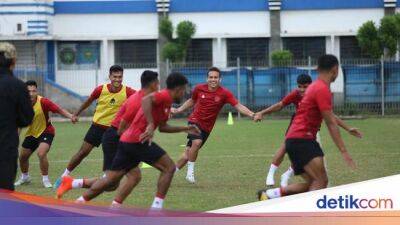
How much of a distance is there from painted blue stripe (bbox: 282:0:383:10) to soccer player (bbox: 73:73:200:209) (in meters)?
35.4

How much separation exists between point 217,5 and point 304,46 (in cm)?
519

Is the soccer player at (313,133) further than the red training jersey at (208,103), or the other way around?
the red training jersey at (208,103)

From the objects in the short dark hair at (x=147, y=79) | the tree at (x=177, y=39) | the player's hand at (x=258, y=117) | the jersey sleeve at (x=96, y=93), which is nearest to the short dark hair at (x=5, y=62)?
the short dark hair at (x=147, y=79)

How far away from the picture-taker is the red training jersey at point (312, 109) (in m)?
9.62

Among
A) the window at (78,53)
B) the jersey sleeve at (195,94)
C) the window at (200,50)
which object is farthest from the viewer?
the window at (200,50)

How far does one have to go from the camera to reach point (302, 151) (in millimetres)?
9961

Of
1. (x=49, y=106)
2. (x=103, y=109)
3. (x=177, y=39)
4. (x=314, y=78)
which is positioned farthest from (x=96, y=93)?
(x=177, y=39)

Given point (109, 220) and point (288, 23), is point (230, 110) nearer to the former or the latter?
point (288, 23)

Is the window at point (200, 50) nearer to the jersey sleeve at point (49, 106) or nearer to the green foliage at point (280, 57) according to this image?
the green foliage at point (280, 57)

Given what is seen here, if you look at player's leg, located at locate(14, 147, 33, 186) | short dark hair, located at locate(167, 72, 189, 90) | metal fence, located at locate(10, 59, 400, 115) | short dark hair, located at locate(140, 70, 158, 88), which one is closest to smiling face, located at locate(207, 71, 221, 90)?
player's leg, located at locate(14, 147, 33, 186)

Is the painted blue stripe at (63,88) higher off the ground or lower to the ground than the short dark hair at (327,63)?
lower

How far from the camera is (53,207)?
23.8 ft

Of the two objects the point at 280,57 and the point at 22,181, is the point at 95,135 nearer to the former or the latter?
the point at 22,181

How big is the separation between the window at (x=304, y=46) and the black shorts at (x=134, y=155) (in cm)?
3509
